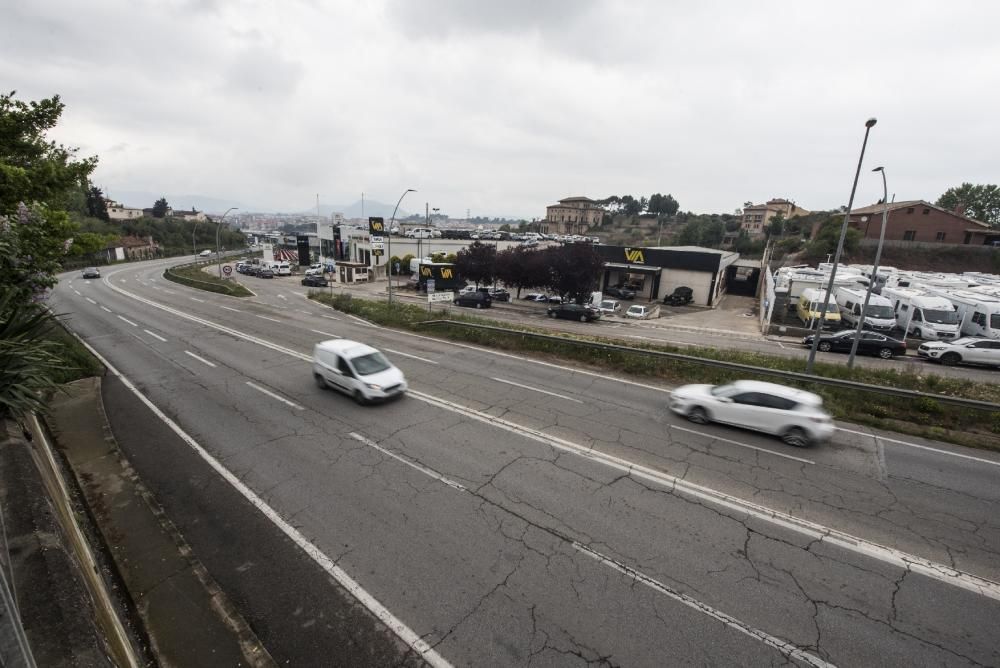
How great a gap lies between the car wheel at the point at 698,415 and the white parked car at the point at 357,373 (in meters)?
8.83

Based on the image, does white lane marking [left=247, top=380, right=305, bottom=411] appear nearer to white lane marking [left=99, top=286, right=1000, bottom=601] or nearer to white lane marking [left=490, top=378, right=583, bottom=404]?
white lane marking [left=99, top=286, right=1000, bottom=601]

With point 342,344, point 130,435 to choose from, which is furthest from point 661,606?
point 130,435

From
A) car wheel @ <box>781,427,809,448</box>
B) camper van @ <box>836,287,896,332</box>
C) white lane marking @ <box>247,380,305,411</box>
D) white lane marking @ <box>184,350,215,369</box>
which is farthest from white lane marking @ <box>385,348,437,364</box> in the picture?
camper van @ <box>836,287,896,332</box>

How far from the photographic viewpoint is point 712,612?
19.6ft

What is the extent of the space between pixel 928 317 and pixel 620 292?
26.9 metres

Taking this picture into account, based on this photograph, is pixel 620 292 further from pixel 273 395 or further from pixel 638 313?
pixel 273 395

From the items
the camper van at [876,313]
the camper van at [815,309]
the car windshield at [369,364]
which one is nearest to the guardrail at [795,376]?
the car windshield at [369,364]

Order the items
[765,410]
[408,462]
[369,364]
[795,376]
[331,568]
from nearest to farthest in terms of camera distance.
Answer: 1. [331,568]
2. [408,462]
3. [765,410]
4. [369,364]
5. [795,376]

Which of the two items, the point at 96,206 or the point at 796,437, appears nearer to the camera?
the point at 796,437

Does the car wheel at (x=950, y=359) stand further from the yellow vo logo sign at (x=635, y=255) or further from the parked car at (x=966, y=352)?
the yellow vo logo sign at (x=635, y=255)

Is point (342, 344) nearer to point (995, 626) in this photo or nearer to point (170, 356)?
point (170, 356)

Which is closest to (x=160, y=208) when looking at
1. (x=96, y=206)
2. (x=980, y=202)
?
(x=96, y=206)

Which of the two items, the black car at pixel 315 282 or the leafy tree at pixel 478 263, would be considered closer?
the leafy tree at pixel 478 263

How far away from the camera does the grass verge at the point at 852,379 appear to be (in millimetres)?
12008
